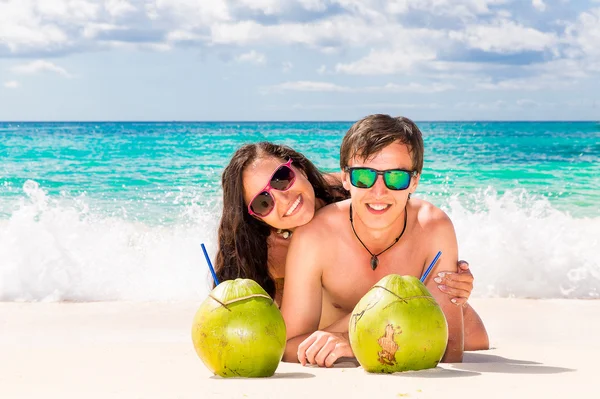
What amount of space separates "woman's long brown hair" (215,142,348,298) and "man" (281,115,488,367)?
437 millimetres

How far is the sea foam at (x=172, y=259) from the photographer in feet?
22.0

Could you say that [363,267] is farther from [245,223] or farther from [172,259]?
[172,259]

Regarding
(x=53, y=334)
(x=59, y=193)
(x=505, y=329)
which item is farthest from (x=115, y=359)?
(x=59, y=193)

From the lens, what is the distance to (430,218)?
3.55 metres

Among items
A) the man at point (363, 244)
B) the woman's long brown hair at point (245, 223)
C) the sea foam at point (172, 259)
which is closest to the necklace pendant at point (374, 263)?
the man at point (363, 244)

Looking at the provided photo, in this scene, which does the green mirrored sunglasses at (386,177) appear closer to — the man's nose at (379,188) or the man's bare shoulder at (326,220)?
the man's nose at (379,188)

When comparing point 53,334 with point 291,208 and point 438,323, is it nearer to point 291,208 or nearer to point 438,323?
point 291,208

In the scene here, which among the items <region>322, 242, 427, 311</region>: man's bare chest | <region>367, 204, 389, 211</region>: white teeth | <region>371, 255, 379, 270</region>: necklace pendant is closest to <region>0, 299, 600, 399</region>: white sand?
<region>322, 242, 427, 311</region>: man's bare chest

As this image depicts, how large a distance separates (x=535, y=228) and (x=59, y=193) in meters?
9.09

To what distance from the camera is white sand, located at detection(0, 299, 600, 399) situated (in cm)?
259

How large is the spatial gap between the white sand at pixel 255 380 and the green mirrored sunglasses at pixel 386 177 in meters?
0.73

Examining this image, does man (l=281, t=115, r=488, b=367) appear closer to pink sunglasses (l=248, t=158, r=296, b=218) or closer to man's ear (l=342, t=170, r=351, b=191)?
man's ear (l=342, t=170, r=351, b=191)

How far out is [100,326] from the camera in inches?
209

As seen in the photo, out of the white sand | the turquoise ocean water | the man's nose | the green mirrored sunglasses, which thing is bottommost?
the turquoise ocean water
